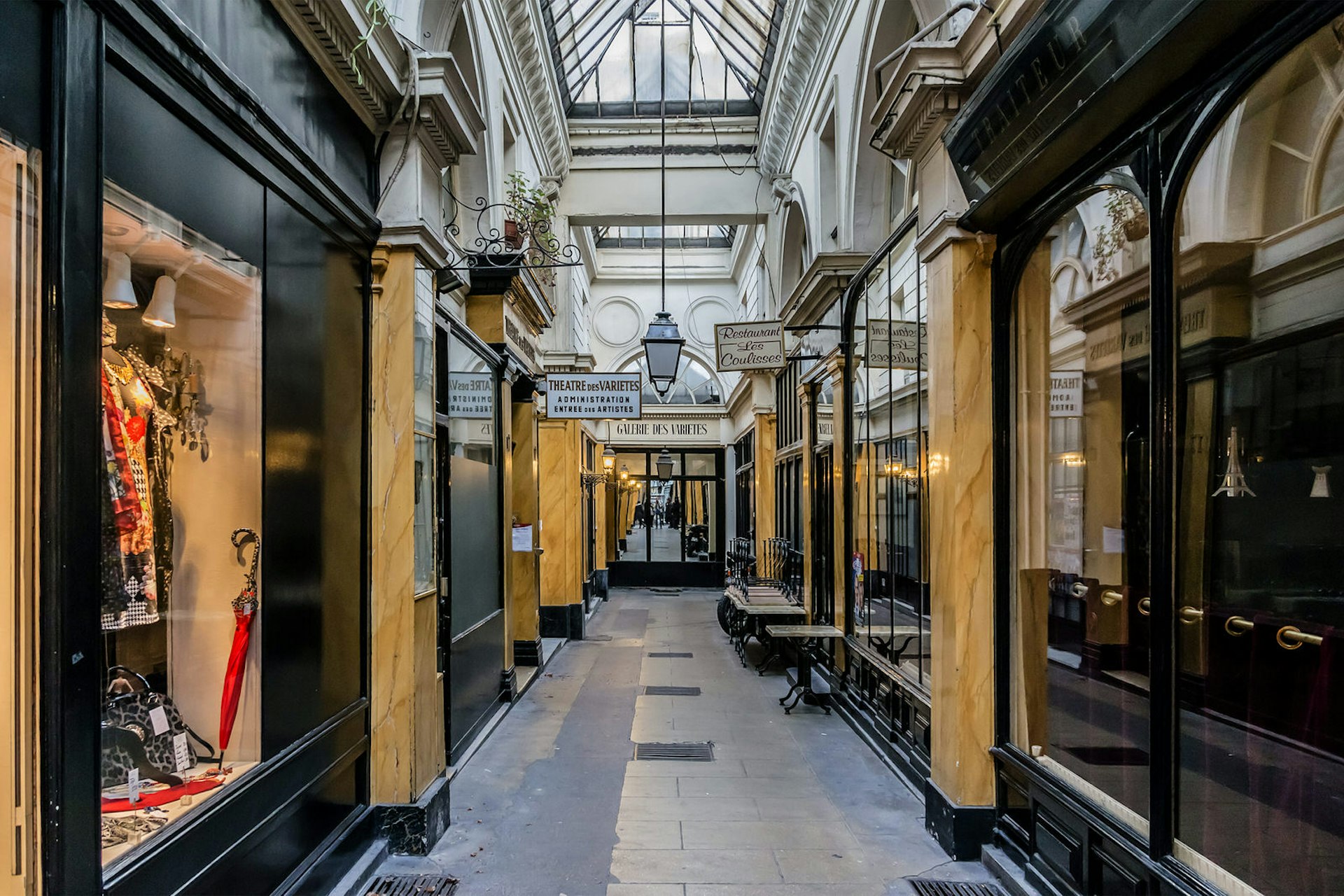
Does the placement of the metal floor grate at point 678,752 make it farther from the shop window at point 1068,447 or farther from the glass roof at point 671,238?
the glass roof at point 671,238

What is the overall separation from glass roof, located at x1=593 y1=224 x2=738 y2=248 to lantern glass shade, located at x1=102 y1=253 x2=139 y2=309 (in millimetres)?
17286

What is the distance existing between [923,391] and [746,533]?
10984mm

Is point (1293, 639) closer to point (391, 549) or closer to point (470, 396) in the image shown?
point (391, 549)

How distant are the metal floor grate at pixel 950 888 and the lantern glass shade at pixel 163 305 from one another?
4.32 metres

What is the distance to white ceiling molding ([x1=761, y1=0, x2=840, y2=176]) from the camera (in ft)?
28.3

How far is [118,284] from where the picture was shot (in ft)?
9.00

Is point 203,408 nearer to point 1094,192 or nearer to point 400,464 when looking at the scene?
point 400,464

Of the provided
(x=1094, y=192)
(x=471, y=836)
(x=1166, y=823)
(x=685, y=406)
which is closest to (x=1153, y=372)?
(x=1094, y=192)

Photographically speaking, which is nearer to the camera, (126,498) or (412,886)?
(126,498)

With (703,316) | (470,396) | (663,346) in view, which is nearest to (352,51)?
(470,396)

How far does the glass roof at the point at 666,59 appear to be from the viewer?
11680 mm

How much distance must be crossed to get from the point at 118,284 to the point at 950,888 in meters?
4.53

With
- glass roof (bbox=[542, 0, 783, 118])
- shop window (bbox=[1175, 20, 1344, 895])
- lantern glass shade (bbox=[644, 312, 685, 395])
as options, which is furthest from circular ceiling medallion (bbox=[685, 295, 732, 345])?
shop window (bbox=[1175, 20, 1344, 895])

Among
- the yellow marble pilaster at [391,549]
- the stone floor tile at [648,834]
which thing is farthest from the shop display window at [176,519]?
the stone floor tile at [648,834]
